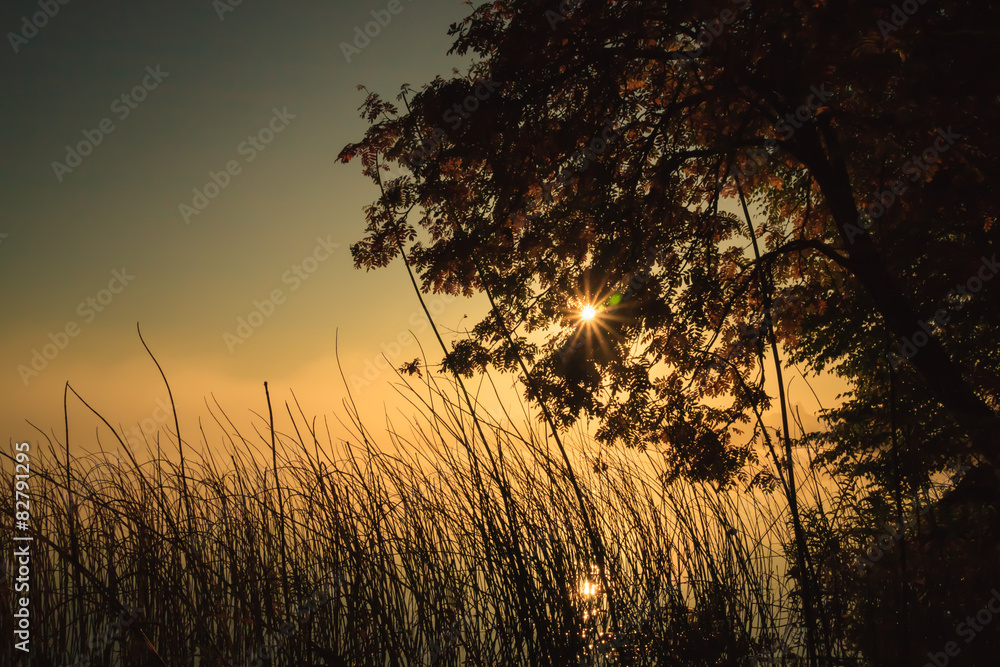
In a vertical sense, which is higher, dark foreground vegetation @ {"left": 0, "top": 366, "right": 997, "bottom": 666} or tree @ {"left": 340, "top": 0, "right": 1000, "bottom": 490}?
tree @ {"left": 340, "top": 0, "right": 1000, "bottom": 490}

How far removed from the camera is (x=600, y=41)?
177 inches

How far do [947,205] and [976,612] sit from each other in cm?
205

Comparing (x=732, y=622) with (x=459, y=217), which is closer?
(x=732, y=622)

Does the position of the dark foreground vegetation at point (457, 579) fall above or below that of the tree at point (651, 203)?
below

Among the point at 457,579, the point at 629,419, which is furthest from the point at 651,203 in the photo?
the point at 457,579

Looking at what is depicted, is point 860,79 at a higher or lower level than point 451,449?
higher

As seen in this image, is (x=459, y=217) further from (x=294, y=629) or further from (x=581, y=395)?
(x=294, y=629)

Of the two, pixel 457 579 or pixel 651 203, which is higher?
pixel 651 203

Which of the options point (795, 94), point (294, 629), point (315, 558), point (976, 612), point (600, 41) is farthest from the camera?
point (600, 41)

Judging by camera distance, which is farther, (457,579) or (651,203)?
(651,203)

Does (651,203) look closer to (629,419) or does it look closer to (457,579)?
(629,419)

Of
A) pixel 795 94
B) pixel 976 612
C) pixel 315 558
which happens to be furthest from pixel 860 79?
pixel 315 558

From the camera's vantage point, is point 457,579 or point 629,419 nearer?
point 457,579

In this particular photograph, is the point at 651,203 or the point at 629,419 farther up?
the point at 651,203
